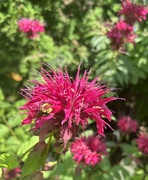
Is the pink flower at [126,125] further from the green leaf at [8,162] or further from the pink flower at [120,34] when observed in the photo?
the green leaf at [8,162]

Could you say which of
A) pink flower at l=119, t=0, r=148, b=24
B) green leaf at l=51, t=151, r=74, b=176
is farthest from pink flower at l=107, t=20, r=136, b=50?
green leaf at l=51, t=151, r=74, b=176

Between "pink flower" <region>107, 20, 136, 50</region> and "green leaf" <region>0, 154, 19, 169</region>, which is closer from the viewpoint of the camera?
"green leaf" <region>0, 154, 19, 169</region>

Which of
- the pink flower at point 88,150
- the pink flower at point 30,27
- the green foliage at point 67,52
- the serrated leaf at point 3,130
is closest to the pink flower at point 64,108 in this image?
the pink flower at point 88,150

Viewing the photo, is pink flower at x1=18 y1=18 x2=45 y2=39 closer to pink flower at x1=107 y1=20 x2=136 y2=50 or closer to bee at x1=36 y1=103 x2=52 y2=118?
pink flower at x1=107 y1=20 x2=136 y2=50

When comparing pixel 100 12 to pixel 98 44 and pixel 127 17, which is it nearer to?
pixel 98 44

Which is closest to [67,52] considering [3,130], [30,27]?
[30,27]

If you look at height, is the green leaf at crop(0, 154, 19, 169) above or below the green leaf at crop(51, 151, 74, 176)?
above

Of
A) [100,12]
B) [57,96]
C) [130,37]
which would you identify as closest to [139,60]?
[130,37]
